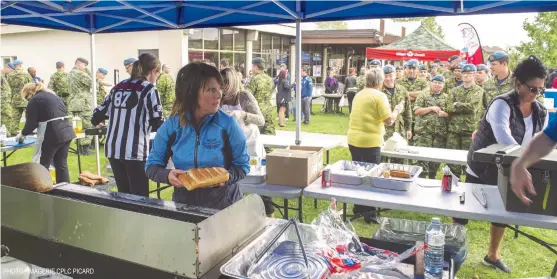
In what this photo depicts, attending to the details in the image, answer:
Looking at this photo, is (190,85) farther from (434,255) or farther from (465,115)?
(465,115)

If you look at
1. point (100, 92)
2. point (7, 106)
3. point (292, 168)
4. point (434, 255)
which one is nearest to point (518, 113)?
point (292, 168)

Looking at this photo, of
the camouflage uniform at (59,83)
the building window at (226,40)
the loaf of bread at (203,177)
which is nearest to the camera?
the loaf of bread at (203,177)

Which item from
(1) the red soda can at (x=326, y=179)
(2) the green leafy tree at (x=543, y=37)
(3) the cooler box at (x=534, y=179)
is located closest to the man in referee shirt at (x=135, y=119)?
(1) the red soda can at (x=326, y=179)

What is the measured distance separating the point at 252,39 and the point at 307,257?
48.3ft

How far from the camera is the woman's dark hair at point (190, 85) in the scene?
2064 millimetres

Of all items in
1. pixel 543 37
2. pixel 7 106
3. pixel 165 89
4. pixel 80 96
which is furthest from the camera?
pixel 543 37

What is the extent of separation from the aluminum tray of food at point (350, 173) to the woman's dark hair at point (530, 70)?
3.99ft

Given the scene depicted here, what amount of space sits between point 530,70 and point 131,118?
9.52 ft

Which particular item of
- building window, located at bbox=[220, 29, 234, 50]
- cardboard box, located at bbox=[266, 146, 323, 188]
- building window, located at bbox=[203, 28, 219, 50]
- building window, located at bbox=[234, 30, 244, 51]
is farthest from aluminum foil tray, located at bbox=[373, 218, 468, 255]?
building window, located at bbox=[234, 30, 244, 51]

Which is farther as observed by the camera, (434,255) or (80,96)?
(80,96)

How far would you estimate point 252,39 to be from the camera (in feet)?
51.4

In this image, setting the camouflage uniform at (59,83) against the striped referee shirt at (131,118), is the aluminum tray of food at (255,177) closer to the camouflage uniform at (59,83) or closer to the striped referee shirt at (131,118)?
the striped referee shirt at (131,118)

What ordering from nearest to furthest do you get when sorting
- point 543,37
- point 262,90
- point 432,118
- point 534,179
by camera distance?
1. point 534,179
2. point 432,118
3. point 262,90
4. point 543,37

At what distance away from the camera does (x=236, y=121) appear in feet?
7.05
